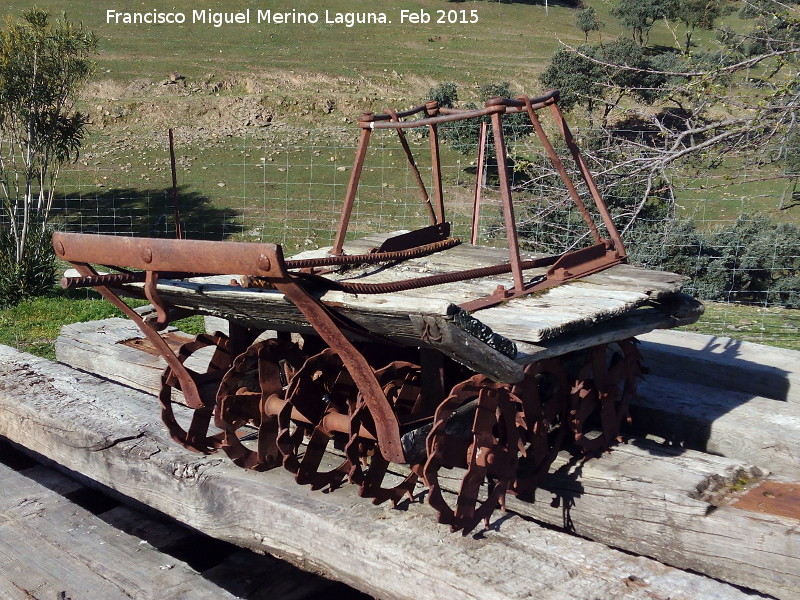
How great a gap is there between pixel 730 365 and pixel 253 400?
7.03ft

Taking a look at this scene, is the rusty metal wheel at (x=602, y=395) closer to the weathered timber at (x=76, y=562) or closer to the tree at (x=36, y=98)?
the weathered timber at (x=76, y=562)

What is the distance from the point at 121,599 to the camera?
89.2 inches

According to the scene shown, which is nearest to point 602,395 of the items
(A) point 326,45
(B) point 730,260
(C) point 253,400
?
(C) point 253,400

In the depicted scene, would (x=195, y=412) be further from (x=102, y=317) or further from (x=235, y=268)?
(x=102, y=317)

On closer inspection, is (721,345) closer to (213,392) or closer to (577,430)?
(577,430)

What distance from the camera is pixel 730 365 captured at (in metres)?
3.66

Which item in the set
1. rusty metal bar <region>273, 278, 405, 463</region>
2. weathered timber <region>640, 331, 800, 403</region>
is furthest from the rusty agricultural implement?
weathered timber <region>640, 331, 800, 403</region>

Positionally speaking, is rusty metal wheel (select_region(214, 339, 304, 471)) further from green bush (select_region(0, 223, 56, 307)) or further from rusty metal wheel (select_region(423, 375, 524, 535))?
green bush (select_region(0, 223, 56, 307))

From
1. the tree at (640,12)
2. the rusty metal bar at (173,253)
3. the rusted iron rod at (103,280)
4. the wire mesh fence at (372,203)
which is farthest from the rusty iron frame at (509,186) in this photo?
the tree at (640,12)

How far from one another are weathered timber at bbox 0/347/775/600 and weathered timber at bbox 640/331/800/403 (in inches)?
63.0

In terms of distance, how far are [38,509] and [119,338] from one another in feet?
5.91

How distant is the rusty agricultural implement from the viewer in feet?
7.41

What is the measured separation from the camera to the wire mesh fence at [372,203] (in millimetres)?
10422

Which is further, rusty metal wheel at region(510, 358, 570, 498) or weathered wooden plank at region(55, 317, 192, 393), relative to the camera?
weathered wooden plank at region(55, 317, 192, 393)
